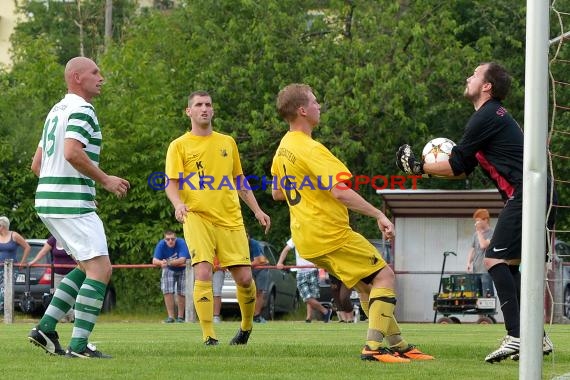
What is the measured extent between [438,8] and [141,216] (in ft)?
34.1

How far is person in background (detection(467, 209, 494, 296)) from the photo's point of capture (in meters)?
20.7

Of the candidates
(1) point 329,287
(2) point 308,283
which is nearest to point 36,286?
(2) point 308,283

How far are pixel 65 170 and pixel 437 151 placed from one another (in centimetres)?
266

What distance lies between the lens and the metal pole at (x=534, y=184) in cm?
629

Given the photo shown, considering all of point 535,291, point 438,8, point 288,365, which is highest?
point 438,8

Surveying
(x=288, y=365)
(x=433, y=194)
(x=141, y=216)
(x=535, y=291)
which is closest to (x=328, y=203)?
(x=288, y=365)

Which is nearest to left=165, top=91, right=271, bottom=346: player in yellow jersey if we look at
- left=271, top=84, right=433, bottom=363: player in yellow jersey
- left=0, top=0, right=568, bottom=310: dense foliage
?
left=271, top=84, right=433, bottom=363: player in yellow jersey

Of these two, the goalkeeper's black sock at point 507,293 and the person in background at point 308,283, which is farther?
the person in background at point 308,283

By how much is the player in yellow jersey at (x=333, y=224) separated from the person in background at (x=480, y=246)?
35.0ft

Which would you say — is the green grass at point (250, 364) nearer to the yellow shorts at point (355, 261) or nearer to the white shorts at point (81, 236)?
the yellow shorts at point (355, 261)

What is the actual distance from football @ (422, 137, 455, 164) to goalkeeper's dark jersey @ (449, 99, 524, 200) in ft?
0.43

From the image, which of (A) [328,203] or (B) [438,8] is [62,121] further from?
(B) [438,8]

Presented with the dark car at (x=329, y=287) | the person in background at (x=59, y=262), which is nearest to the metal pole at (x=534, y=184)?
the person in background at (x=59, y=262)

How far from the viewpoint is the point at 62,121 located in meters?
9.21
